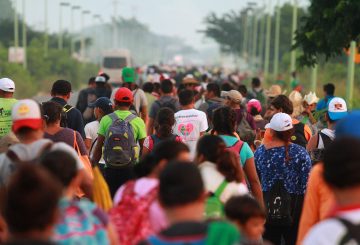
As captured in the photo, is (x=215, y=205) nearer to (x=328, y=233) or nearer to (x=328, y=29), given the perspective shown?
(x=328, y=233)

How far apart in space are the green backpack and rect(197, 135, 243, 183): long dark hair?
67 millimetres

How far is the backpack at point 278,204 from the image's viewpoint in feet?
32.6

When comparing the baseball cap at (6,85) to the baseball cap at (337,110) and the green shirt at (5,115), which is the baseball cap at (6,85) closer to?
the green shirt at (5,115)

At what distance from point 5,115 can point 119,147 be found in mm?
1249

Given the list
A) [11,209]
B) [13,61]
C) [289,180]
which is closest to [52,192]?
[11,209]

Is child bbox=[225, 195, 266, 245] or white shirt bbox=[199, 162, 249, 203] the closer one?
child bbox=[225, 195, 266, 245]

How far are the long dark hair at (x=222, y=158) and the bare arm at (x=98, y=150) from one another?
453 cm

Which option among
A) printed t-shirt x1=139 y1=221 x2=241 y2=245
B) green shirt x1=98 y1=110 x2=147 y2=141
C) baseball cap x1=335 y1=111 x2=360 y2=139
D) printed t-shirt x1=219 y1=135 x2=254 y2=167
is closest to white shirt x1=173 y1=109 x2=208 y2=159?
green shirt x1=98 y1=110 x2=147 y2=141

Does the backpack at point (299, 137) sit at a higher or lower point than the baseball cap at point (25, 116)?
lower

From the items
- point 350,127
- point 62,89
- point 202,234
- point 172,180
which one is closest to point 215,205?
point 350,127

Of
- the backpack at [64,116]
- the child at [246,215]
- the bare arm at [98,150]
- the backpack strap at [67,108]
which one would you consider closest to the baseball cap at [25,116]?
the child at [246,215]

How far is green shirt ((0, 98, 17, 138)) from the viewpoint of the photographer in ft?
38.3

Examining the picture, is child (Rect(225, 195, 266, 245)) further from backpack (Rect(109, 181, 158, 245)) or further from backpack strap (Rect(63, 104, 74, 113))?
backpack strap (Rect(63, 104, 74, 113))

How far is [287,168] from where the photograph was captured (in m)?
9.91
